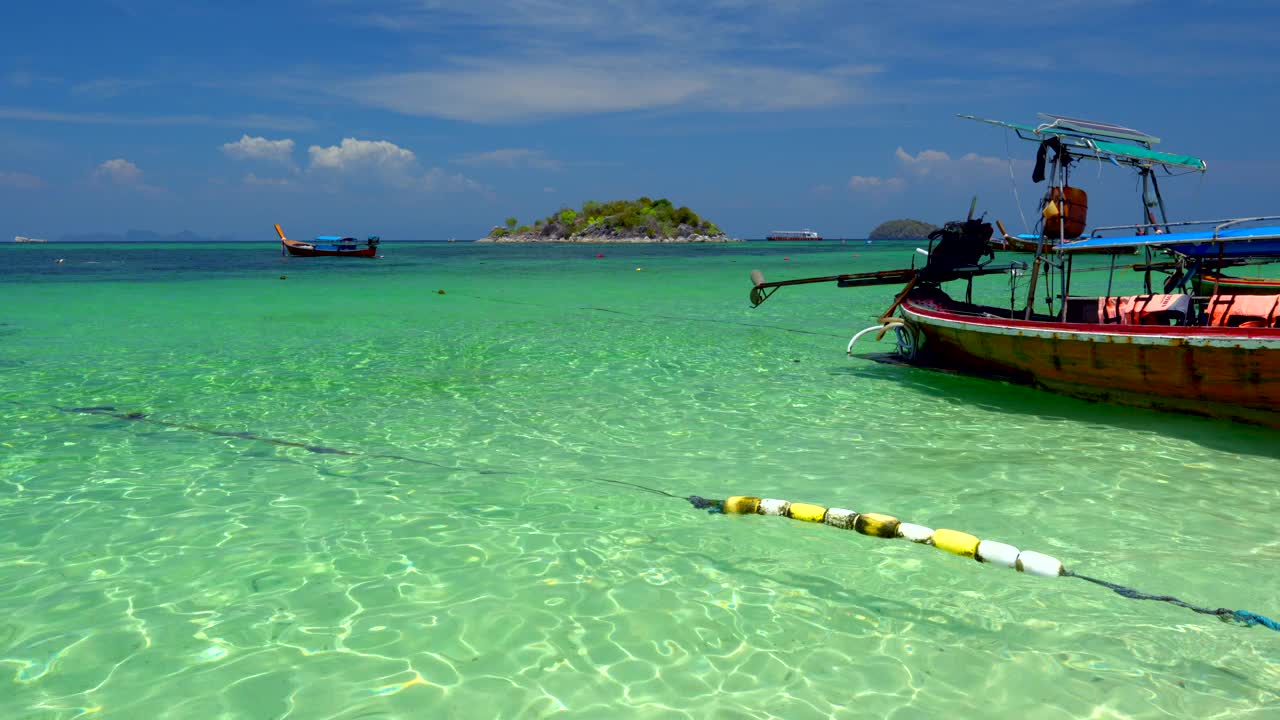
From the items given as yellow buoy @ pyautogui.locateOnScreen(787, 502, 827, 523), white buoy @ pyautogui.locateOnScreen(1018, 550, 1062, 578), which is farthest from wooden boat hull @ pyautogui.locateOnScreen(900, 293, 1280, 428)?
yellow buoy @ pyautogui.locateOnScreen(787, 502, 827, 523)

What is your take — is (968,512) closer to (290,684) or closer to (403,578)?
(403,578)

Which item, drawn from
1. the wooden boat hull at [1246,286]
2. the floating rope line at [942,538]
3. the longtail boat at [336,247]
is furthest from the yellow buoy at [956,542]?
the longtail boat at [336,247]

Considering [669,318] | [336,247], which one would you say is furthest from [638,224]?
[669,318]

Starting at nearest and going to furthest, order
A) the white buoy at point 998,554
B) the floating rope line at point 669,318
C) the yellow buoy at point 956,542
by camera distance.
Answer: the white buoy at point 998,554
the yellow buoy at point 956,542
the floating rope line at point 669,318

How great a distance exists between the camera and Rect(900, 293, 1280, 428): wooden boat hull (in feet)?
30.9

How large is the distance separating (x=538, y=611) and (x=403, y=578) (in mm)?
1117

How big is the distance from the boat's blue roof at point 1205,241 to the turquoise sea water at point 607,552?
2234 mm

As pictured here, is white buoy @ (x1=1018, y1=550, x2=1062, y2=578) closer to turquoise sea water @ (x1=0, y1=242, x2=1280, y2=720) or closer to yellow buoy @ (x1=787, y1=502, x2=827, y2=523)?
turquoise sea water @ (x1=0, y1=242, x2=1280, y2=720)

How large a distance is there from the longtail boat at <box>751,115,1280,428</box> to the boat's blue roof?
0.8 inches

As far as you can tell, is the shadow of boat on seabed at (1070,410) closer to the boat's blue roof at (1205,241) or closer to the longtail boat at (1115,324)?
the longtail boat at (1115,324)

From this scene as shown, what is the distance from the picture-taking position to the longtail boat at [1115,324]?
9.63 meters

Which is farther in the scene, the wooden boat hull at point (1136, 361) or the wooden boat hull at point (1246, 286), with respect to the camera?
the wooden boat hull at point (1246, 286)

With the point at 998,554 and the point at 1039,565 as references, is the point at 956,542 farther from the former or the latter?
the point at 1039,565

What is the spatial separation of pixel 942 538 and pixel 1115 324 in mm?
6349
